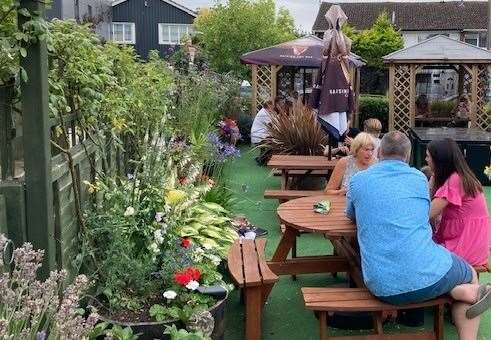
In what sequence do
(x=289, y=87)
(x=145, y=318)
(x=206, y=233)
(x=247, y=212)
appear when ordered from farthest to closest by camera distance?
(x=289, y=87) < (x=247, y=212) < (x=206, y=233) < (x=145, y=318)

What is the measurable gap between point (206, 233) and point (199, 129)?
13.3 ft

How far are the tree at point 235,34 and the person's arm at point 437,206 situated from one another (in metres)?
18.9

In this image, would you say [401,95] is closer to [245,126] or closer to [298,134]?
[245,126]

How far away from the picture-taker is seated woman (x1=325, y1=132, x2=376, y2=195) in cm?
551

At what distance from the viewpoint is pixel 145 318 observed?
11.6 feet

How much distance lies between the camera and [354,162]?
5.77 m

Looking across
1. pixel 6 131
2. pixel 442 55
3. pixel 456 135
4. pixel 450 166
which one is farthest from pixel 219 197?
pixel 442 55

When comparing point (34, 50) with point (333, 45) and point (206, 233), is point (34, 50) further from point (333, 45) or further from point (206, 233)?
point (333, 45)

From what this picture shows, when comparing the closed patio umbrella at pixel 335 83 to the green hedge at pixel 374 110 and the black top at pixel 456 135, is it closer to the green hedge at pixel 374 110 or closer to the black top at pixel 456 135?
the black top at pixel 456 135

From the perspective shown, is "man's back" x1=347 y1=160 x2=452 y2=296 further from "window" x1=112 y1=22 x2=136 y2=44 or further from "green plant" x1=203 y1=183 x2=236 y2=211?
"window" x1=112 y1=22 x2=136 y2=44

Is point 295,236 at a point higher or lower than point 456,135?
lower

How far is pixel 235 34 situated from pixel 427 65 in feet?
37.3

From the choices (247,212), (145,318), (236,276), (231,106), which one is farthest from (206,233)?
(231,106)

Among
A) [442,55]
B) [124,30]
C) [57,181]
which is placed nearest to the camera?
[57,181]
